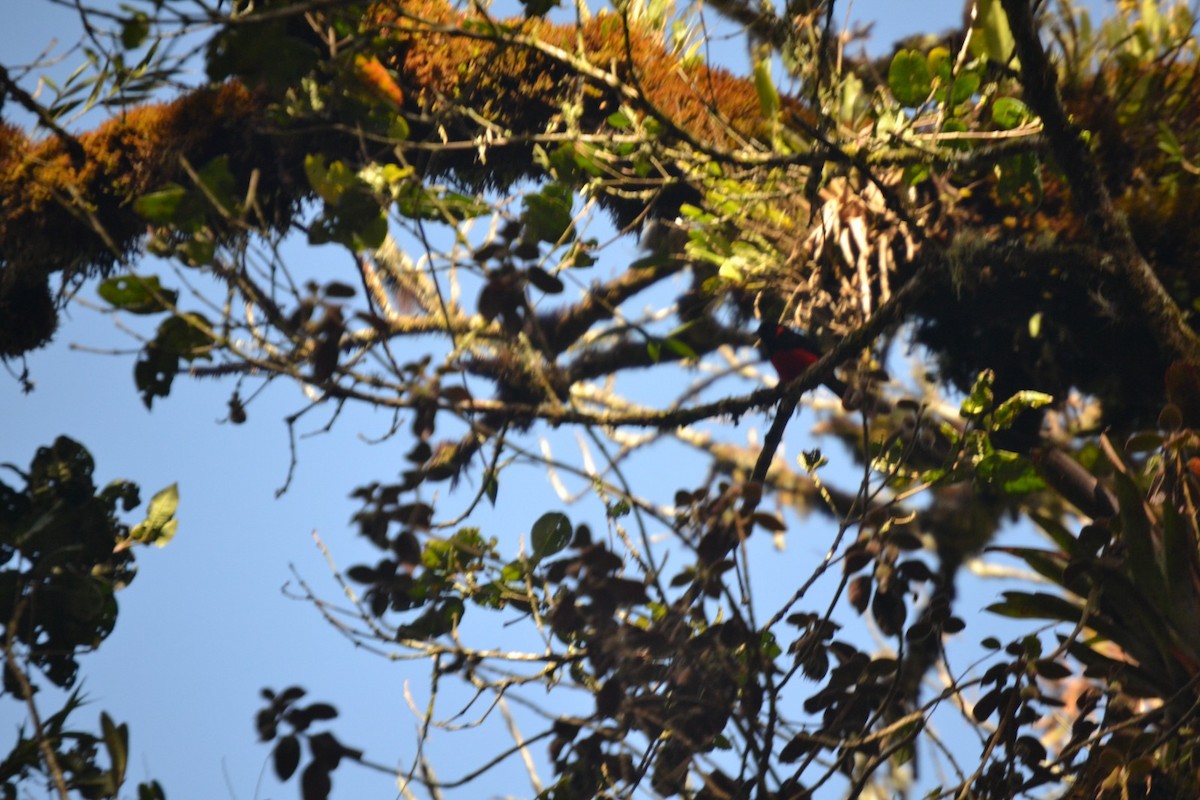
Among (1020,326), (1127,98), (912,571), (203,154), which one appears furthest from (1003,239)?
(203,154)

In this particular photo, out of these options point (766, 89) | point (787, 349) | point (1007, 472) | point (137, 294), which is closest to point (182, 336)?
point (137, 294)

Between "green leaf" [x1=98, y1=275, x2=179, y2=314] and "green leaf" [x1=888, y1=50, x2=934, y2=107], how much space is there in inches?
76.1

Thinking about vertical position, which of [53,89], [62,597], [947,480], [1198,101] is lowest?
[947,480]

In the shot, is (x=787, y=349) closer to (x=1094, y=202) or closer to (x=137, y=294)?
(x=1094, y=202)

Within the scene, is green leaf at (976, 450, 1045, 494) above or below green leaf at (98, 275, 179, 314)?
below

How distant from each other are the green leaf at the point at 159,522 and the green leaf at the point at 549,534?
116 cm

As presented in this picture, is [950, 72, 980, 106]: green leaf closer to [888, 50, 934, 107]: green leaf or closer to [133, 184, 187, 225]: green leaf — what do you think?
[888, 50, 934, 107]: green leaf

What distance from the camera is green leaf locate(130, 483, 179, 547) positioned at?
2717mm

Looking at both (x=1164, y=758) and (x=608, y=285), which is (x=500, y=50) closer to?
(x=1164, y=758)

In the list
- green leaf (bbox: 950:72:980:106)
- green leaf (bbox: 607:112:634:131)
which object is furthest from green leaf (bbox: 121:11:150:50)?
green leaf (bbox: 950:72:980:106)

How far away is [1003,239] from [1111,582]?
1.38 m

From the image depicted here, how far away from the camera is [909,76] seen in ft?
9.11

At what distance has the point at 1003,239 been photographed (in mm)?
3424

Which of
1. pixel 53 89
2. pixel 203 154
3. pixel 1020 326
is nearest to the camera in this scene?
pixel 53 89
